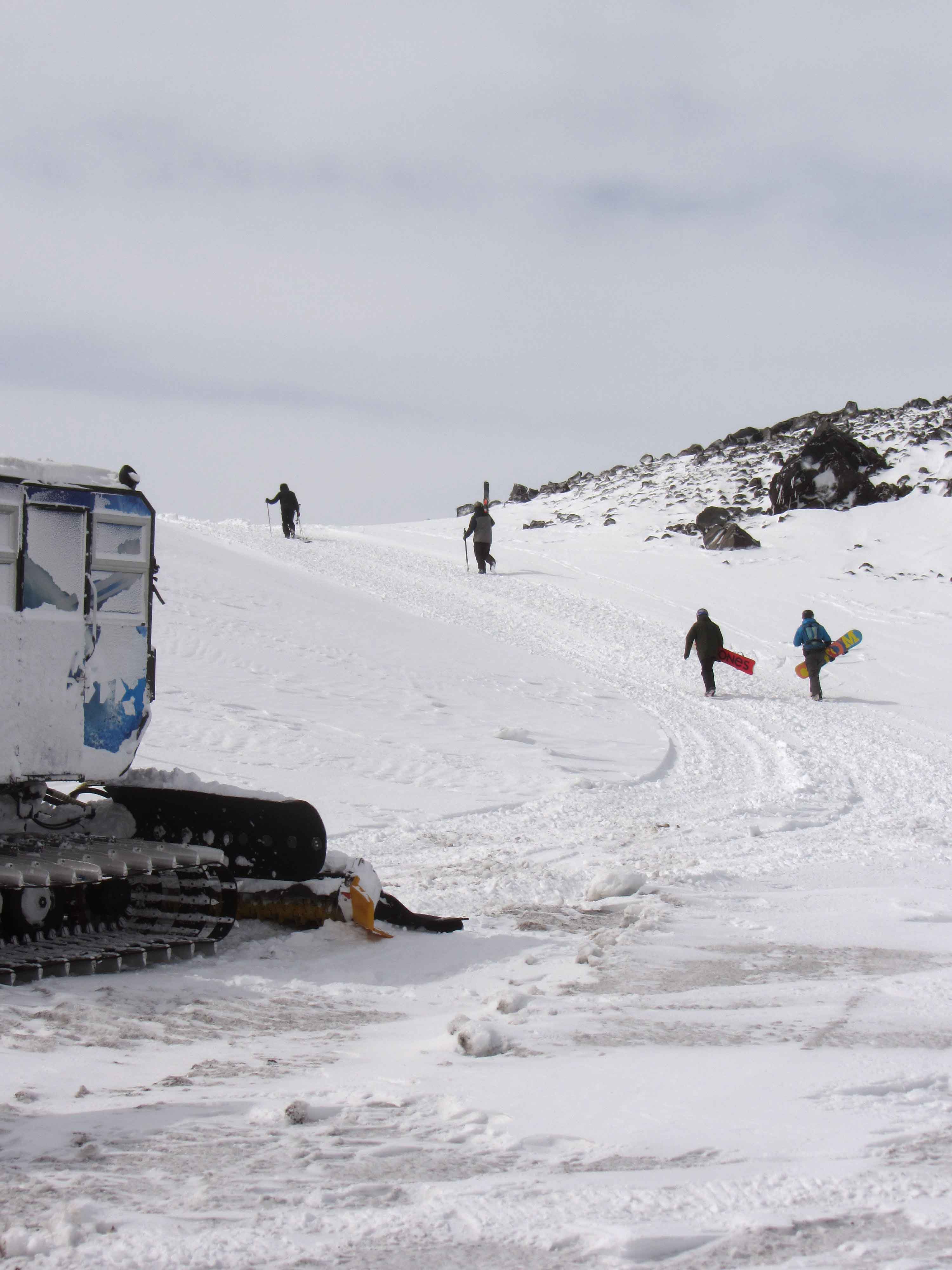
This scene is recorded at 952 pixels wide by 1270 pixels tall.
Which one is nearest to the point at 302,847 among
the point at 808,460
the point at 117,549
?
the point at 117,549

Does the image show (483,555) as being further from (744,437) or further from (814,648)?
(744,437)

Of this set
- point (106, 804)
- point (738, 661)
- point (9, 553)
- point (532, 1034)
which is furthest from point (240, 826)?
point (738, 661)

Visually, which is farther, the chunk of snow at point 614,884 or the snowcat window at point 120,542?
the chunk of snow at point 614,884

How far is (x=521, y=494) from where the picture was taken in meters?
50.2

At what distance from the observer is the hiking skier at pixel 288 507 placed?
2828 centimetres

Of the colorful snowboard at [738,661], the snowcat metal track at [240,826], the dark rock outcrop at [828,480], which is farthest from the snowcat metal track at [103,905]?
the dark rock outcrop at [828,480]

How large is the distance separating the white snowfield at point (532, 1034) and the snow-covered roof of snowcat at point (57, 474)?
2282 millimetres

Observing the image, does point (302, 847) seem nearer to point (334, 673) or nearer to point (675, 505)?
point (334, 673)

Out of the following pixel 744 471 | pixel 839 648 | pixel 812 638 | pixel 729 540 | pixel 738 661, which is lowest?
pixel 738 661

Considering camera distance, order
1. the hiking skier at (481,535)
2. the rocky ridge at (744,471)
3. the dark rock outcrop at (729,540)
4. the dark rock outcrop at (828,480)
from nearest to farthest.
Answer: the hiking skier at (481,535), the dark rock outcrop at (729,540), the dark rock outcrop at (828,480), the rocky ridge at (744,471)

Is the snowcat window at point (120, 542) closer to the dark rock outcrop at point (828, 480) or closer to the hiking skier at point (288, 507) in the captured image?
the hiking skier at point (288, 507)

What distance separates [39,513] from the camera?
16.7ft

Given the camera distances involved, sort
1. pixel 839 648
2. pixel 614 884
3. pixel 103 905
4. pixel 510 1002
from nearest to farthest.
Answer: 1. pixel 510 1002
2. pixel 103 905
3. pixel 614 884
4. pixel 839 648

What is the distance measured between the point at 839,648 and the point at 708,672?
10.2ft
